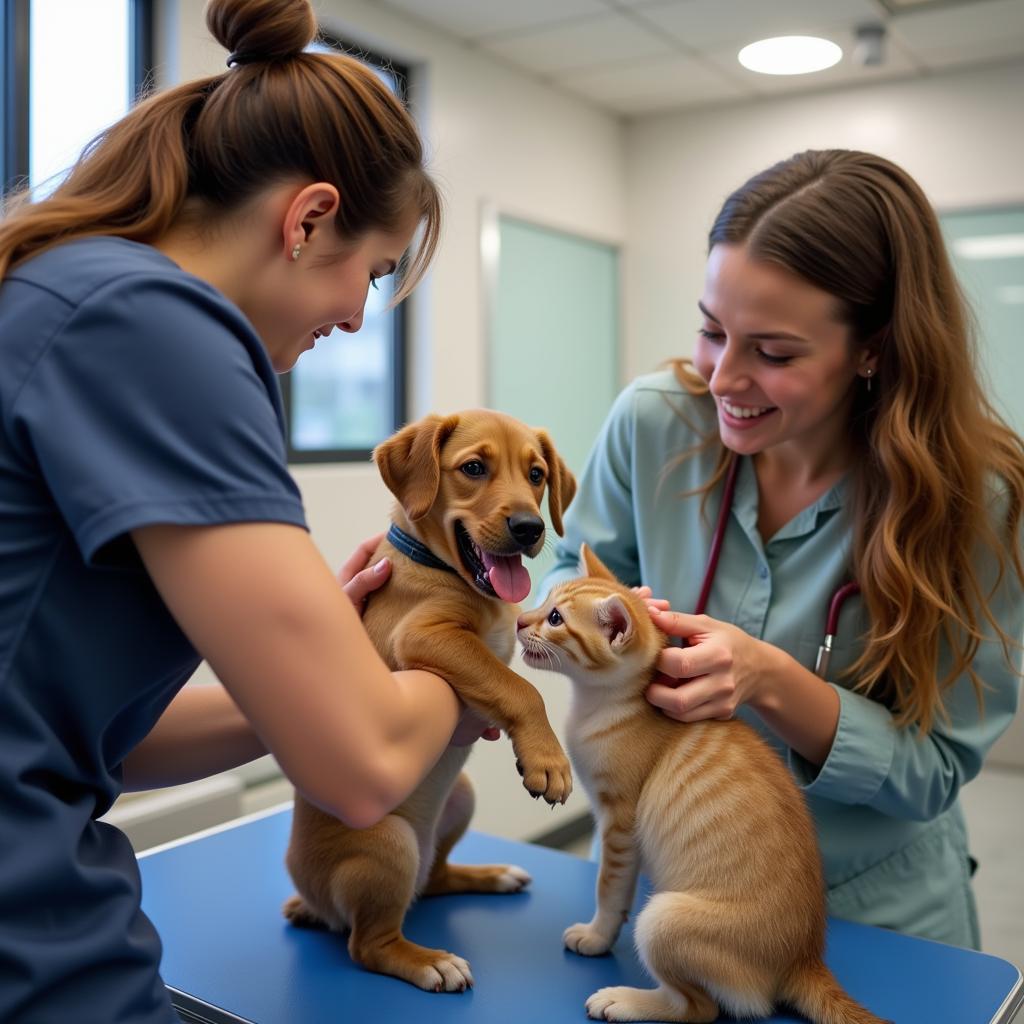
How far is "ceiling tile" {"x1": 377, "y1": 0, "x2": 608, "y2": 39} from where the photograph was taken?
370cm

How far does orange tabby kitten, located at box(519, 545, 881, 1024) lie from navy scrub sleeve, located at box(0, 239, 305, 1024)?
56 cm

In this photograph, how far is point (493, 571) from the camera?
1455 mm

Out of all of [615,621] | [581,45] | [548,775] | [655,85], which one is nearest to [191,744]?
[548,775]

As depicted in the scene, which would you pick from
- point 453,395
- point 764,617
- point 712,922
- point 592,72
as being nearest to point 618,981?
point 712,922

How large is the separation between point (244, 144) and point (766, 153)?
4364 millimetres

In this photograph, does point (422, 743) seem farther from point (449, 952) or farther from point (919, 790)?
point (919, 790)

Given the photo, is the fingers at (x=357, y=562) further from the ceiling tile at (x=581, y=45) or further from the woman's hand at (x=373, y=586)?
the ceiling tile at (x=581, y=45)

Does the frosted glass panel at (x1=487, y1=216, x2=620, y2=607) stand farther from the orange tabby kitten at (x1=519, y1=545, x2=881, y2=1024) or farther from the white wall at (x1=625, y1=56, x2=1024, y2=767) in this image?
the orange tabby kitten at (x1=519, y1=545, x2=881, y2=1024)

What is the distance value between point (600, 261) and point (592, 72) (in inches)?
38.1

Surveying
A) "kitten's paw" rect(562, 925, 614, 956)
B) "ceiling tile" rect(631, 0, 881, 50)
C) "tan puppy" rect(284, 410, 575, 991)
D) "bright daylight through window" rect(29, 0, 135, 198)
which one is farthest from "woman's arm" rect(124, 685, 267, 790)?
"ceiling tile" rect(631, 0, 881, 50)

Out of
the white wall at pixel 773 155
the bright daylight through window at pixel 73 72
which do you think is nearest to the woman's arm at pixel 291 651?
the bright daylight through window at pixel 73 72

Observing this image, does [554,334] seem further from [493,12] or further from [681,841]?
[681,841]

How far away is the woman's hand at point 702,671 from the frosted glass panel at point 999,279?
370 centimetres

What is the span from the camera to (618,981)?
4.20 ft
